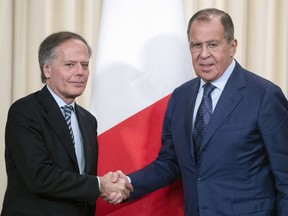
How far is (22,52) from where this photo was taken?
301 cm

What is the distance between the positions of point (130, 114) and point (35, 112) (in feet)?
1.69

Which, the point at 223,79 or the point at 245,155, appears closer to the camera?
the point at 245,155

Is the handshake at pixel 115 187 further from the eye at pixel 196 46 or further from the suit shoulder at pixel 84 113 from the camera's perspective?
the eye at pixel 196 46

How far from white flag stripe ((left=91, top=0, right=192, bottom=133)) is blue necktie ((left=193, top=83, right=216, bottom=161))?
1.05ft

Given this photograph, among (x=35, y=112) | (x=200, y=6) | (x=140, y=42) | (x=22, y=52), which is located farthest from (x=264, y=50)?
(x=35, y=112)

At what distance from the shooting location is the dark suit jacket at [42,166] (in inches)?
71.2

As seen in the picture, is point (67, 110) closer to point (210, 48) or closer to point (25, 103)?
point (25, 103)

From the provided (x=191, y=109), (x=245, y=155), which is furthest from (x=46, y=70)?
(x=245, y=155)

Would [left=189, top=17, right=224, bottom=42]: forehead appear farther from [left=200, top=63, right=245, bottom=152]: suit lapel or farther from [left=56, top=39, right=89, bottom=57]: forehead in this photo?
[left=56, top=39, right=89, bottom=57]: forehead

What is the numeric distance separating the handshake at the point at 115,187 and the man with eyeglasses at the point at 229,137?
25cm

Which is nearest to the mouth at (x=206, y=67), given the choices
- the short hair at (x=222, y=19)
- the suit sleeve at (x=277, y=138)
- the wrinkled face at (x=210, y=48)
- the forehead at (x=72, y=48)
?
the wrinkled face at (x=210, y=48)

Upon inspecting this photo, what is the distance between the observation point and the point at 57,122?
1.88 m

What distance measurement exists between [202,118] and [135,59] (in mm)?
480

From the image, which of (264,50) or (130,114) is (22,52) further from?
(264,50)
